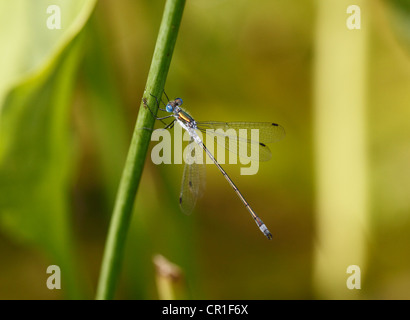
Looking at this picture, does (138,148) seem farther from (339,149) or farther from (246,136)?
(339,149)

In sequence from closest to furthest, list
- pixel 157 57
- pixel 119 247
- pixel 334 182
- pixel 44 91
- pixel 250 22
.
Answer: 1. pixel 157 57
2. pixel 119 247
3. pixel 44 91
4. pixel 334 182
5. pixel 250 22

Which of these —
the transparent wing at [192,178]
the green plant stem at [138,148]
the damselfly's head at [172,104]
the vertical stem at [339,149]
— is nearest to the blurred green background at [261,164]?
the vertical stem at [339,149]

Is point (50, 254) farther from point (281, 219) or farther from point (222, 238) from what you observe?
point (281, 219)

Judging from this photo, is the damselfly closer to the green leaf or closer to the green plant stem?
the green leaf

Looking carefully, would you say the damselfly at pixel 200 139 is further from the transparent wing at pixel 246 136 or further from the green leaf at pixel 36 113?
the green leaf at pixel 36 113

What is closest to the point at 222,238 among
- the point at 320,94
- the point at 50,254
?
the point at 320,94

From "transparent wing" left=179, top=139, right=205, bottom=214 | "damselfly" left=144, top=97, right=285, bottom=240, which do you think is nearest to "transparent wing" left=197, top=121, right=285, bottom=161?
"damselfly" left=144, top=97, right=285, bottom=240
